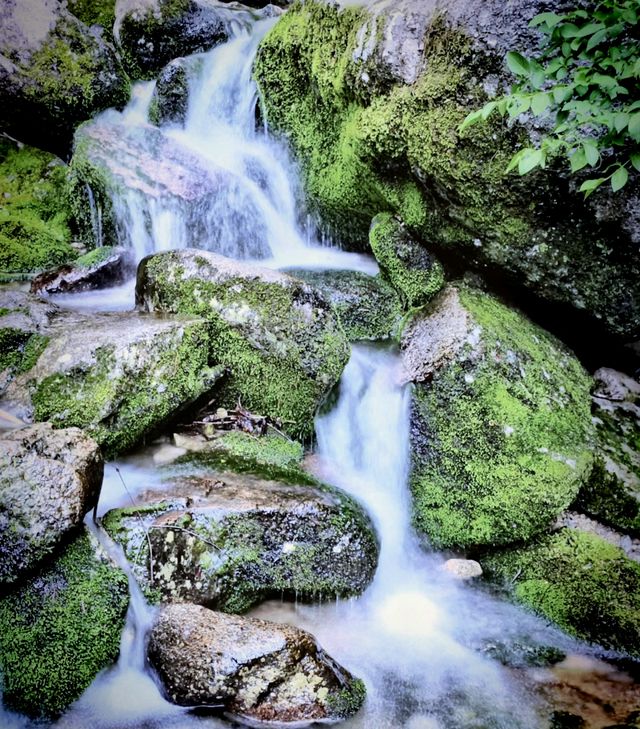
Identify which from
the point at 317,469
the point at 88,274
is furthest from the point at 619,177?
the point at 88,274

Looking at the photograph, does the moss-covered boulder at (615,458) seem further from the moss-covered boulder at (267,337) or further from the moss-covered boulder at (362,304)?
the moss-covered boulder at (267,337)

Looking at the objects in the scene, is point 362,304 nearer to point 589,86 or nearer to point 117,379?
point 117,379

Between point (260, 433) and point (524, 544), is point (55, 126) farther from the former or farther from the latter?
point (524, 544)

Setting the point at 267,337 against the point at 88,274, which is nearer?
the point at 267,337

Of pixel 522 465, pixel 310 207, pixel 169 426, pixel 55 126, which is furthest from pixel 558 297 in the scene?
pixel 55 126

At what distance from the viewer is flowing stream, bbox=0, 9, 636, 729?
3.08 meters

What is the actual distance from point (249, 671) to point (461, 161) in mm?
3960

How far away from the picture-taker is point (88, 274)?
578cm

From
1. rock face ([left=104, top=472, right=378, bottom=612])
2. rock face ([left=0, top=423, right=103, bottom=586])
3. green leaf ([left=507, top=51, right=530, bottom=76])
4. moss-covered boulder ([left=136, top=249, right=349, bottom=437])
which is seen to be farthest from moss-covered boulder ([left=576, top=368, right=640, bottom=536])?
rock face ([left=0, top=423, right=103, bottom=586])

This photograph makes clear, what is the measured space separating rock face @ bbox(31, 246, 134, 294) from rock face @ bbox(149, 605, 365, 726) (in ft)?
12.5

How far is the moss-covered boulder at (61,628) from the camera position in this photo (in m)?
2.76

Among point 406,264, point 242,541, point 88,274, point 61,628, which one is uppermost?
point 406,264

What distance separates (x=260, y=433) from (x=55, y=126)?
215 inches

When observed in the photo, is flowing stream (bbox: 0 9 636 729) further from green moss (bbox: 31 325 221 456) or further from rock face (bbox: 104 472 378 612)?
green moss (bbox: 31 325 221 456)
